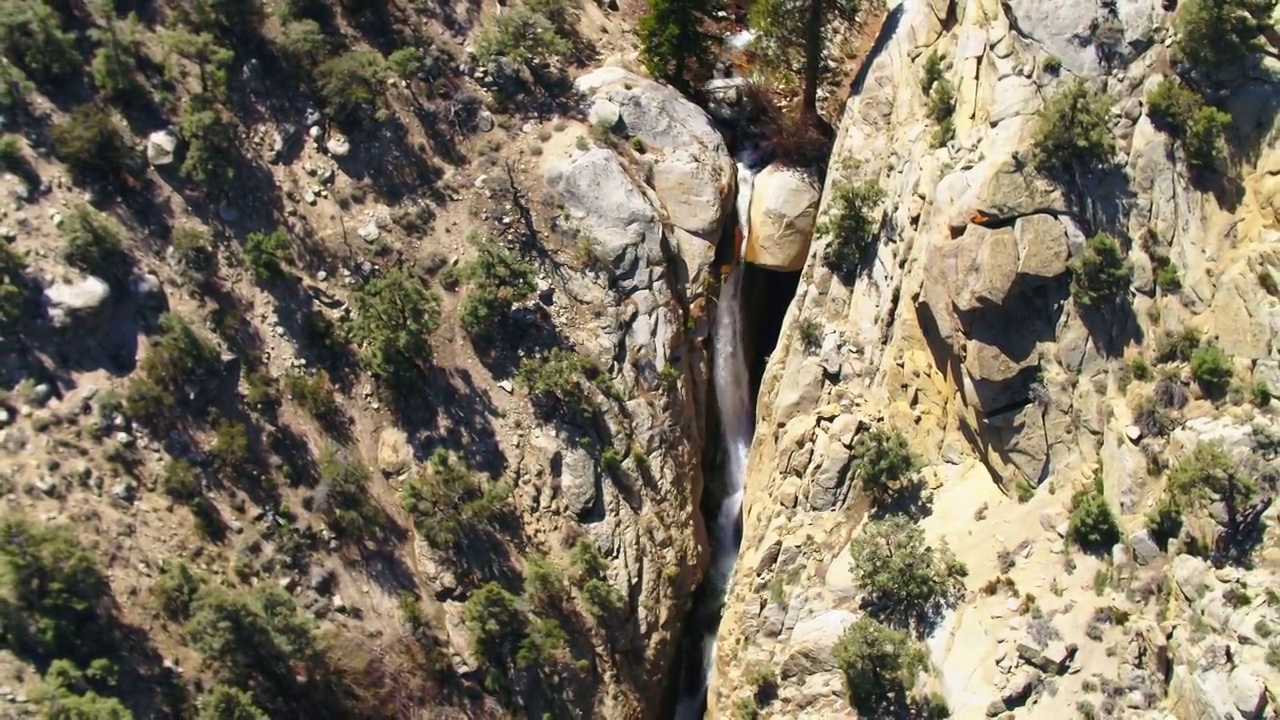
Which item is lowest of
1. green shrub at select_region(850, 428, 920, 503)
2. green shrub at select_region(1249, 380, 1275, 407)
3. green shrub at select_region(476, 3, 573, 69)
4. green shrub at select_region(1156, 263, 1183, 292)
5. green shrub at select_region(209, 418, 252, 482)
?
green shrub at select_region(1249, 380, 1275, 407)

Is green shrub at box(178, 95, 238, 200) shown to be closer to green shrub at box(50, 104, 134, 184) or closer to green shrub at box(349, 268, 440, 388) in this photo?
green shrub at box(50, 104, 134, 184)

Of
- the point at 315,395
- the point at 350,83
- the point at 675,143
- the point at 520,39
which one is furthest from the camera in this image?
the point at 520,39

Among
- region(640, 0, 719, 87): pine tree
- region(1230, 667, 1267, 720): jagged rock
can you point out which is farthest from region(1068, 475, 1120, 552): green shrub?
region(640, 0, 719, 87): pine tree

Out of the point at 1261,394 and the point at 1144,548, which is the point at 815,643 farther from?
the point at 1261,394

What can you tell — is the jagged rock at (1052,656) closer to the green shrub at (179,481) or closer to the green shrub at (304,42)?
the green shrub at (179,481)

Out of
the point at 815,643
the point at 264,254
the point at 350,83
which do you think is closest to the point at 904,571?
the point at 815,643

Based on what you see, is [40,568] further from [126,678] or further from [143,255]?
[143,255]
